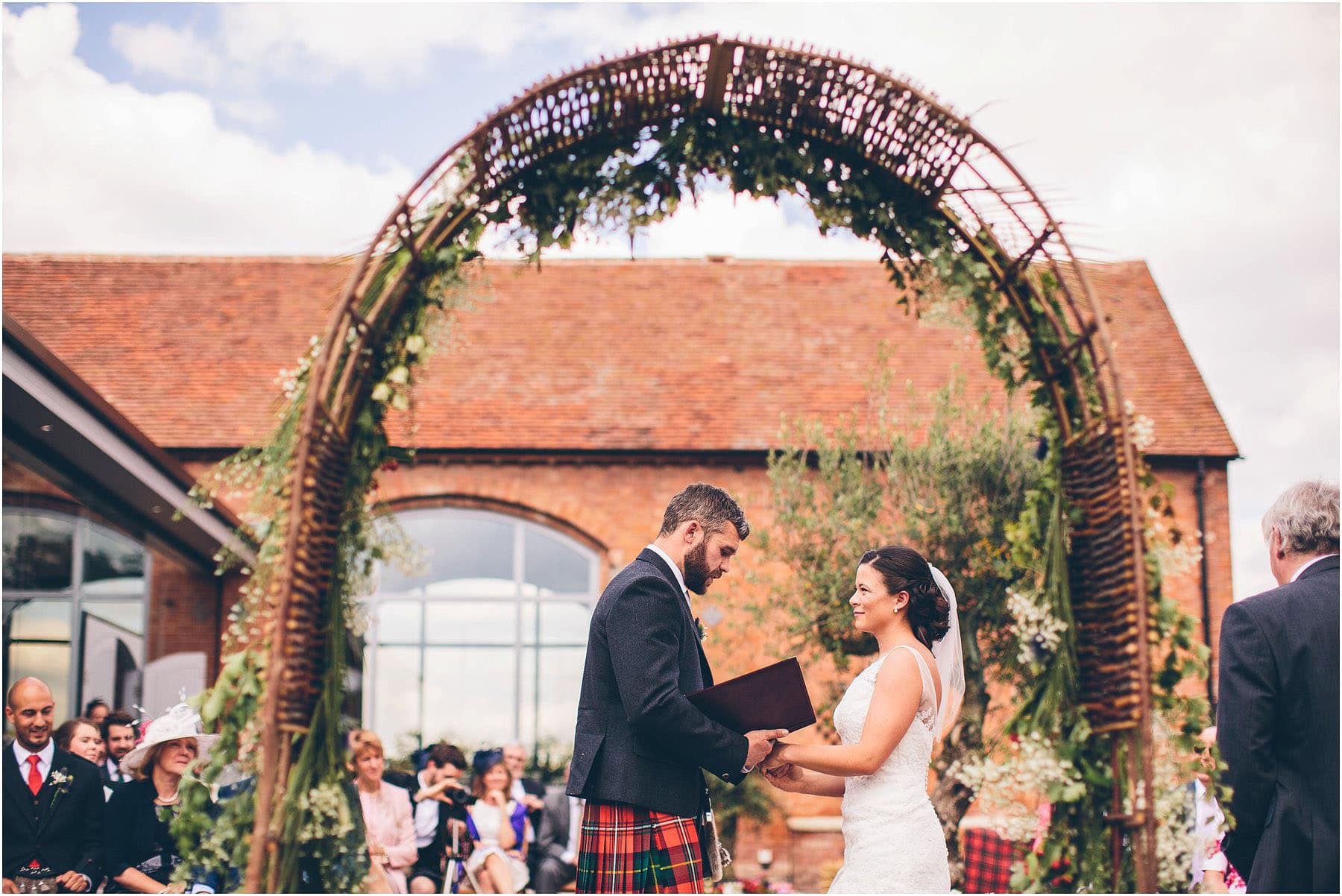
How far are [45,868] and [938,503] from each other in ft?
25.8

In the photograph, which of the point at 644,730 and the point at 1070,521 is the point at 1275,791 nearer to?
the point at 1070,521

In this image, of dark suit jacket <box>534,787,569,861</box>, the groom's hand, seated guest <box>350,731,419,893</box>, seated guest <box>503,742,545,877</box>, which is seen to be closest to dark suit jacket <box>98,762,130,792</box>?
seated guest <box>350,731,419,893</box>

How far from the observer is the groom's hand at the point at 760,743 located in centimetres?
384

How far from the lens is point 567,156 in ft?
14.8

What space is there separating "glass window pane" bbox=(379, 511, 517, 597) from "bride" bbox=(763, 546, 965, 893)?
36.7ft

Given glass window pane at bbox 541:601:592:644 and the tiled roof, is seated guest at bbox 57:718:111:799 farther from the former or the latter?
glass window pane at bbox 541:601:592:644

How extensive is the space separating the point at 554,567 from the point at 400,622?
239 cm

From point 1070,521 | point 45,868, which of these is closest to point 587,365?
point 45,868

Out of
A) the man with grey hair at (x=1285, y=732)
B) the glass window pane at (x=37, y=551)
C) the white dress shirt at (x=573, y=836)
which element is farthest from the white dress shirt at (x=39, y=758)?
the man with grey hair at (x=1285, y=732)

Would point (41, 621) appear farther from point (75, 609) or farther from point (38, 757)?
point (38, 757)

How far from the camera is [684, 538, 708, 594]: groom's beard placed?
12.9ft

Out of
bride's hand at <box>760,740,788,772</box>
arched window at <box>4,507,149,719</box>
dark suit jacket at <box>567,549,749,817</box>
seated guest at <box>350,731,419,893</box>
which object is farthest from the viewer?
arched window at <box>4,507,149,719</box>

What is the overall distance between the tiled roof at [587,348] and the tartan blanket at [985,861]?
5857mm

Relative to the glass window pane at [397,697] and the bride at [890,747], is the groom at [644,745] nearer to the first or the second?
the bride at [890,747]
